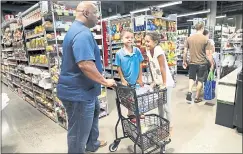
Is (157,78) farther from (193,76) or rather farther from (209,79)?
(209,79)

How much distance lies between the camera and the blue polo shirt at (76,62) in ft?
5.20

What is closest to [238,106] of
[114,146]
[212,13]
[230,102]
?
[230,102]

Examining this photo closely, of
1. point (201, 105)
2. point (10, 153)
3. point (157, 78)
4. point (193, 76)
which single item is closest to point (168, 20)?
point (193, 76)

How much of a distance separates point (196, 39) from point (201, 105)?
1466 mm

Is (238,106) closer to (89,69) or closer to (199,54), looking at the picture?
(199,54)

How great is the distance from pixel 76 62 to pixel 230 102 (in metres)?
2.56

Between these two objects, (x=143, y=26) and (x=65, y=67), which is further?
(x=143, y=26)

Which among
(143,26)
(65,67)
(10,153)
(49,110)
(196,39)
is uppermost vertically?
(143,26)

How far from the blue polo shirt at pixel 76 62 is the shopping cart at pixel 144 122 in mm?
383

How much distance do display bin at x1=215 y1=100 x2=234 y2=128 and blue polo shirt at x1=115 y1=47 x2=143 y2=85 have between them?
1.57 metres

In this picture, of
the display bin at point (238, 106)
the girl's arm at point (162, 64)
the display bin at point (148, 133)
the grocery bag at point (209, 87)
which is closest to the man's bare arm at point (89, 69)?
the display bin at point (148, 133)

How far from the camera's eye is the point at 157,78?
7.68 ft

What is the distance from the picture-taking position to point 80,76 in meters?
1.74

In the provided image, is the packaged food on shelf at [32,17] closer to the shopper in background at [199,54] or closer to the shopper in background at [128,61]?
the shopper in background at [128,61]
